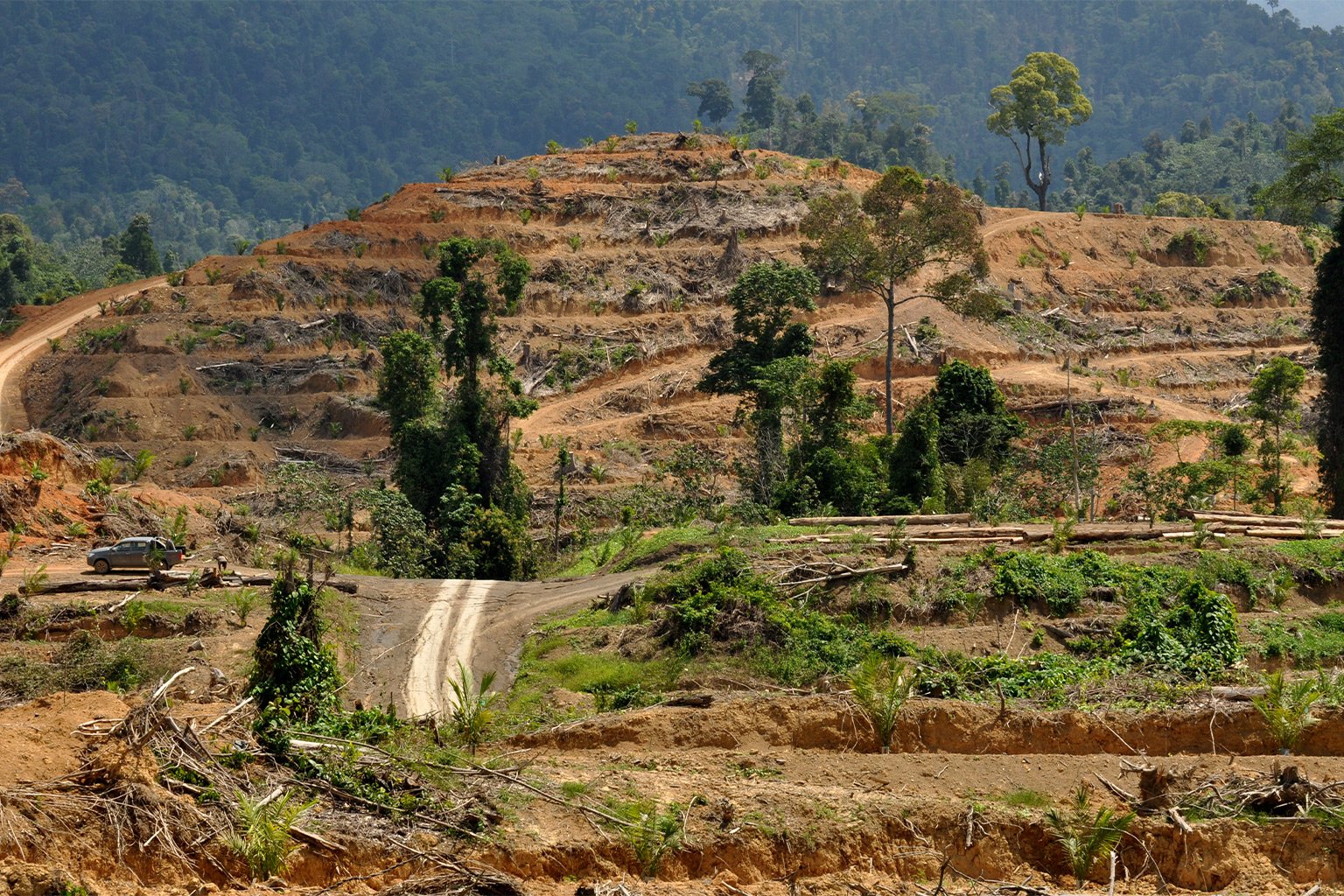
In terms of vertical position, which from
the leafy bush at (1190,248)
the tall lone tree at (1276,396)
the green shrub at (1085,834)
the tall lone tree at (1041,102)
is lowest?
the green shrub at (1085,834)

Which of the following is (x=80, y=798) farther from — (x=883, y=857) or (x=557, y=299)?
(x=557, y=299)

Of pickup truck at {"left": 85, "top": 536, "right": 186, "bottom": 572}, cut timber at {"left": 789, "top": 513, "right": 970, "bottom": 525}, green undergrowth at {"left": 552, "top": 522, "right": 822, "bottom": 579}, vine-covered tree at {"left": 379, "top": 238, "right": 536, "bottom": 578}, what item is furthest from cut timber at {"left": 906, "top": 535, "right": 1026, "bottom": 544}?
pickup truck at {"left": 85, "top": 536, "right": 186, "bottom": 572}

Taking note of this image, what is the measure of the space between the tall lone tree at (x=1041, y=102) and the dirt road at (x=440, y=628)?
53530 mm

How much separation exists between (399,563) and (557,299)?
2415 cm

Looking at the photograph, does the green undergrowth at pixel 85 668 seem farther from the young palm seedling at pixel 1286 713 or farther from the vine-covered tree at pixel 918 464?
the vine-covered tree at pixel 918 464

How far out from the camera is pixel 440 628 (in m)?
26.8

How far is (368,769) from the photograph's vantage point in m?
14.1

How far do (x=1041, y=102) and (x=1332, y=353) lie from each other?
146 feet

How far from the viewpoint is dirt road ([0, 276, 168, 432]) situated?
170 feet

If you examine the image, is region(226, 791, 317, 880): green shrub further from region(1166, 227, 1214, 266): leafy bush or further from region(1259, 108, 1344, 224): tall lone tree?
region(1166, 227, 1214, 266): leafy bush

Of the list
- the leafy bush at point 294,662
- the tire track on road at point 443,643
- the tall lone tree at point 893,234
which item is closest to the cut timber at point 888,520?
the tire track on road at point 443,643

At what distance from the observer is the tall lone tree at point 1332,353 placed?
115 ft

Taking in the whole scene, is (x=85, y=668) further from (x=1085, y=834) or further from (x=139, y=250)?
(x=139, y=250)

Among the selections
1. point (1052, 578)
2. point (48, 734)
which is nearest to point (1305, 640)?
point (1052, 578)
